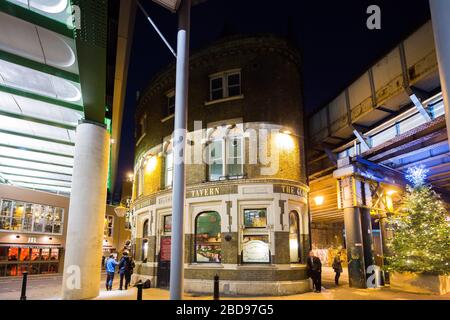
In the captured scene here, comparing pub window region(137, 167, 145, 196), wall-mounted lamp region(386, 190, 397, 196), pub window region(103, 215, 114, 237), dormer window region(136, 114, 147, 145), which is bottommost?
pub window region(103, 215, 114, 237)

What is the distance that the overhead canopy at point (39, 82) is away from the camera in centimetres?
918

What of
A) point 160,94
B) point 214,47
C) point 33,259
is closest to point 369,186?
point 214,47

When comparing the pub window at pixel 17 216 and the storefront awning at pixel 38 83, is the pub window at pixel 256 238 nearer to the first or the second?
the storefront awning at pixel 38 83

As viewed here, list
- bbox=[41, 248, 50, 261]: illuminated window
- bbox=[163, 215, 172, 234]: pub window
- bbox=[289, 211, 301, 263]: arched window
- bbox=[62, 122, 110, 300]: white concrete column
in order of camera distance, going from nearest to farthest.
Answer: bbox=[62, 122, 110, 300]: white concrete column → bbox=[289, 211, 301, 263]: arched window → bbox=[163, 215, 172, 234]: pub window → bbox=[41, 248, 50, 261]: illuminated window

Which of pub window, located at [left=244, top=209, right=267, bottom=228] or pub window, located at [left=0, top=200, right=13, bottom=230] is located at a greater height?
pub window, located at [left=0, top=200, right=13, bottom=230]

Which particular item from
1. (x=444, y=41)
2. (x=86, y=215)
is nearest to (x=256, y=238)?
(x=86, y=215)

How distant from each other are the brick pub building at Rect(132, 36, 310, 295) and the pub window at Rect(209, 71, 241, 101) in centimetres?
5

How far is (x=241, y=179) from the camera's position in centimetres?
1452

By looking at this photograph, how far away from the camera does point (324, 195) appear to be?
22.1 metres

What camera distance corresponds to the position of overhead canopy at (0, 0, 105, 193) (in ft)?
Answer: 30.1

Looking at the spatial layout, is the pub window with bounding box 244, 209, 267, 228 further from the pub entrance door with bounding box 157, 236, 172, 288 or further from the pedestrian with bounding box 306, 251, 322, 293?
the pub entrance door with bounding box 157, 236, 172, 288

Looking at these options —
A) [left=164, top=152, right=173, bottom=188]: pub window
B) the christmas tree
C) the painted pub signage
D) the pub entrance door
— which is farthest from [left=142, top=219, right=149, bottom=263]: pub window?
the christmas tree

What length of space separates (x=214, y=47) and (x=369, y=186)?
994cm

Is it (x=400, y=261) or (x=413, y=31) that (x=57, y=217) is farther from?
(x=413, y=31)
